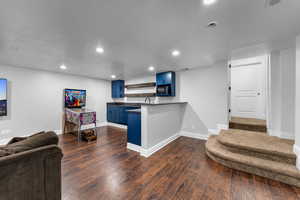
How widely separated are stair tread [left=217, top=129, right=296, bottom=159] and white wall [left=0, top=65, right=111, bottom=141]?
18.3ft

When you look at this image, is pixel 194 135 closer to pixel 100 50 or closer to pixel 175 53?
pixel 175 53

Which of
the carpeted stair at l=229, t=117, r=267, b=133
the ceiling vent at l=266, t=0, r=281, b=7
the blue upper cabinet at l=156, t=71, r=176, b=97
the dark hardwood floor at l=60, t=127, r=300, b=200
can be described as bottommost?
the dark hardwood floor at l=60, t=127, r=300, b=200

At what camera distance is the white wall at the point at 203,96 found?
3.46 metres

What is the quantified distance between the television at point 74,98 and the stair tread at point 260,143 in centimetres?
520

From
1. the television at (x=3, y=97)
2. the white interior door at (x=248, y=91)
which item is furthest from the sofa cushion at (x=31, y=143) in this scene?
the white interior door at (x=248, y=91)

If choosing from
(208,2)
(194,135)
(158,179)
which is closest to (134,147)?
(158,179)

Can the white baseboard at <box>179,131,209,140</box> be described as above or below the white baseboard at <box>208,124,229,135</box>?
below

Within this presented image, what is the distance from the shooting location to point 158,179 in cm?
185

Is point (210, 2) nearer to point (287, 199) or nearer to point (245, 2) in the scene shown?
point (245, 2)

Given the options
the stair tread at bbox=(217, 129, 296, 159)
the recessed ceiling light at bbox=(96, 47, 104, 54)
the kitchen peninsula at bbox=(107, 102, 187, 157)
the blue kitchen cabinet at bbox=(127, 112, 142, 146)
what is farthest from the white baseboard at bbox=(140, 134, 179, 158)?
the recessed ceiling light at bbox=(96, 47, 104, 54)

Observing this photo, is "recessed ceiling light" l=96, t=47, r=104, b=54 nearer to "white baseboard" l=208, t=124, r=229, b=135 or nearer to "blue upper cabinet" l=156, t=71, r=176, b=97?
"blue upper cabinet" l=156, t=71, r=176, b=97

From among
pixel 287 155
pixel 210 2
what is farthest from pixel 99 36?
pixel 287 155

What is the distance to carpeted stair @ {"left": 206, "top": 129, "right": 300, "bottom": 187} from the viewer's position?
5.96 feet

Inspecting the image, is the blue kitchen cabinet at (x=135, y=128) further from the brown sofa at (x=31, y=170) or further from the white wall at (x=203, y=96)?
the white wall at (x=203, y=96)
